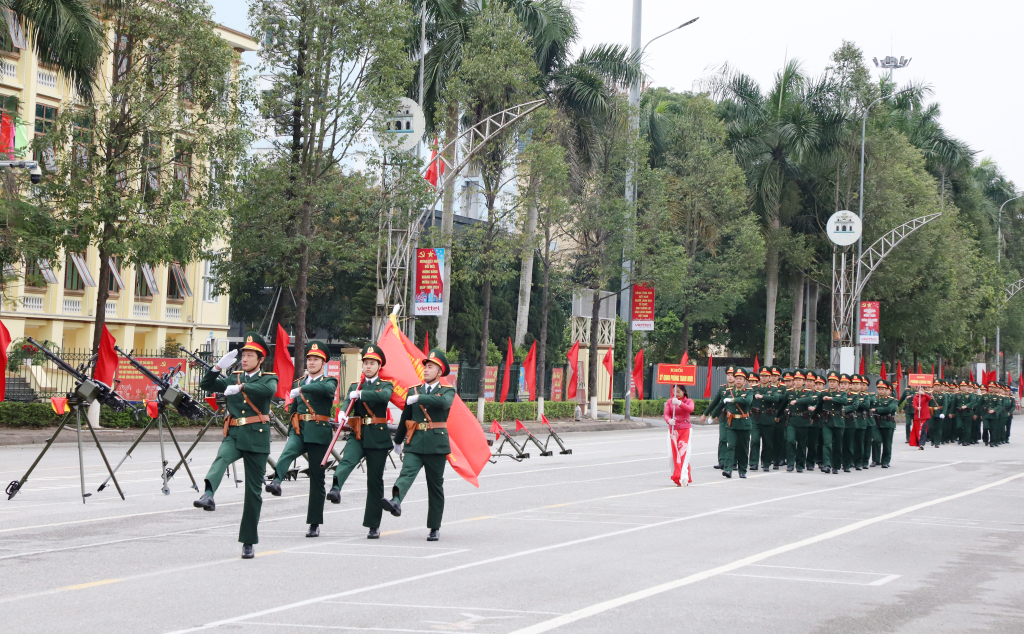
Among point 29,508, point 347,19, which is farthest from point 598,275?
point 29,508

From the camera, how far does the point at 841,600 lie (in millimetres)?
9055

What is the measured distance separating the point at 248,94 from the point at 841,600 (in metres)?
22.4

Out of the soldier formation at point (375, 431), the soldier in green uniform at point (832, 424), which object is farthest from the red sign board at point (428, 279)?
the soldier formation at point (375, 431)

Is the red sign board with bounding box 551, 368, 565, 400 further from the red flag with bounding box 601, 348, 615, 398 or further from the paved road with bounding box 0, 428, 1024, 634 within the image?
the paved road with bounding box 0, 428, 1024, 634

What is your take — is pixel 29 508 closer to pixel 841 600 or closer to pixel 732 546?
pixel 732 546

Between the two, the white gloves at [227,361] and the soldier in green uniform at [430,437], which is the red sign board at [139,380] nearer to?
the soldier in green uniform at [430,437]

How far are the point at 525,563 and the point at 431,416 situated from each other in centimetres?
199

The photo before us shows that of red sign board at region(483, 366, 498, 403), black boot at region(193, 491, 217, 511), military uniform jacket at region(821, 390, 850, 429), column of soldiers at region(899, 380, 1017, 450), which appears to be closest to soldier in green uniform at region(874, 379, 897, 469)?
military uniform jacket at region(821, 390, 850, 429)

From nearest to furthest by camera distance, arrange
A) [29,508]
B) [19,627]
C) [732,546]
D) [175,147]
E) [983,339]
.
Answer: [19,627] < [732,546] < [29,508] < [175,147] < [983,339]

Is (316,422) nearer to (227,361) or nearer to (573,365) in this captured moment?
(227,361)

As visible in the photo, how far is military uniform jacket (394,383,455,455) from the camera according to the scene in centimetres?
1170

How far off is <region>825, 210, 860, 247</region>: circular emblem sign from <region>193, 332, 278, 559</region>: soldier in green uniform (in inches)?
1591

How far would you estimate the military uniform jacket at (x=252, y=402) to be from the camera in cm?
1048

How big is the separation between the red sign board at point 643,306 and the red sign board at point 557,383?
13.6 ft
